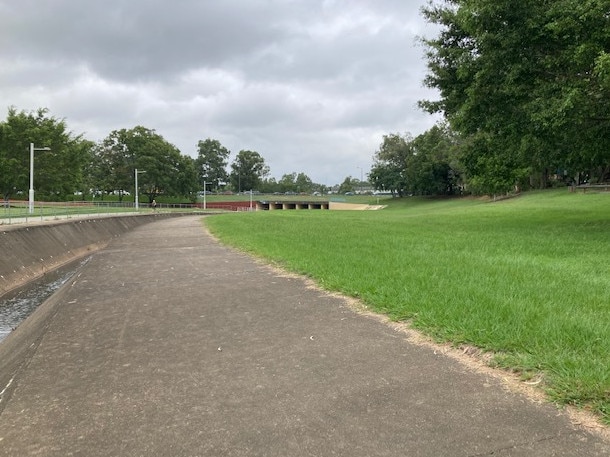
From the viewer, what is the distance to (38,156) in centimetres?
5822

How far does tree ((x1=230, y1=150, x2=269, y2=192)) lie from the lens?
175 meters

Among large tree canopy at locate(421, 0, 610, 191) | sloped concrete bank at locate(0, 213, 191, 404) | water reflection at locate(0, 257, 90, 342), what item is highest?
large tree canopy at locate(421, 0, 610, 191)

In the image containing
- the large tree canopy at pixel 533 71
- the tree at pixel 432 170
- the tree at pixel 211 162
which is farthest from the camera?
the tree at pixel 211 162

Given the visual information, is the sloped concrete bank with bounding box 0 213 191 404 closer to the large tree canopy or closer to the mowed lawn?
the mowed lawn

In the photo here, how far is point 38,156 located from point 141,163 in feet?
117

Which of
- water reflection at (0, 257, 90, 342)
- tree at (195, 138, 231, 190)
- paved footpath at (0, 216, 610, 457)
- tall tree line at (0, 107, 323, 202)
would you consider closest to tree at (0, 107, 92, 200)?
tall tree line at (0, 107, 323, 202)

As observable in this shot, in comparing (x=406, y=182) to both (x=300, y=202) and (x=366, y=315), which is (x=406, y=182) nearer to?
(x=300, y=202)

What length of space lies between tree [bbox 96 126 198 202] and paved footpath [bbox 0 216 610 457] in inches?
3629

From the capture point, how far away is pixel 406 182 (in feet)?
316

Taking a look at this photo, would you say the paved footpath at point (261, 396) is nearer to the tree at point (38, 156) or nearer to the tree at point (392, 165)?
the tree at point (38, 156)

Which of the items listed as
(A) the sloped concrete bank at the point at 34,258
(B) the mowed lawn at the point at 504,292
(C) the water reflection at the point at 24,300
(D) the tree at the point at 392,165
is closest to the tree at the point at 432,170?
(D) the tree at the point at 392,165

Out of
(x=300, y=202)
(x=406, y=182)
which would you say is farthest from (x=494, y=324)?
(x=300, y=202)

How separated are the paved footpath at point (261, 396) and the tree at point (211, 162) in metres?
160

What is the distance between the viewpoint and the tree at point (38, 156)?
56250 millimetres
